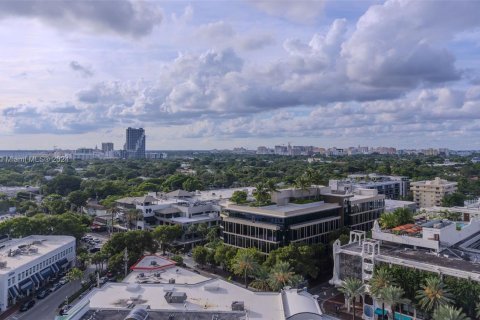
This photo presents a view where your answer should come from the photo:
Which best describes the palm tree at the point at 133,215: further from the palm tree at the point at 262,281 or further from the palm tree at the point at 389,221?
the palm tree at the point at 389,221

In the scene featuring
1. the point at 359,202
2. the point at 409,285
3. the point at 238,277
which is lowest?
the point at 238,277

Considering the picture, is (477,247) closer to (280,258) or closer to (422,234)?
(422,234)

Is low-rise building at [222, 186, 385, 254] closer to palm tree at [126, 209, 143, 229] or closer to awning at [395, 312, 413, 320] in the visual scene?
awning at [395, 312, 413, 320]

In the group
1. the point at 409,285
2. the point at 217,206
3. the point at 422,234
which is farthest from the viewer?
the point at 217,206

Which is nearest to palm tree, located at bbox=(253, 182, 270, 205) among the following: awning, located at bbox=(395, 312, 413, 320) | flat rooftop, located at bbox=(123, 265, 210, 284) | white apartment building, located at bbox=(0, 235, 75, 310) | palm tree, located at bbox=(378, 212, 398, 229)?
palm tree, located at bbox=(378, 212, 398, 229)

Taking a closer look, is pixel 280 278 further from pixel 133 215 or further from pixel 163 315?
pixel 133 215

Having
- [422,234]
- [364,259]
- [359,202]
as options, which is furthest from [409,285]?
[359,202]

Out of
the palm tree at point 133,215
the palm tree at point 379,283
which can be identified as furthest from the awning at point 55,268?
the palm tree at point 379,283
